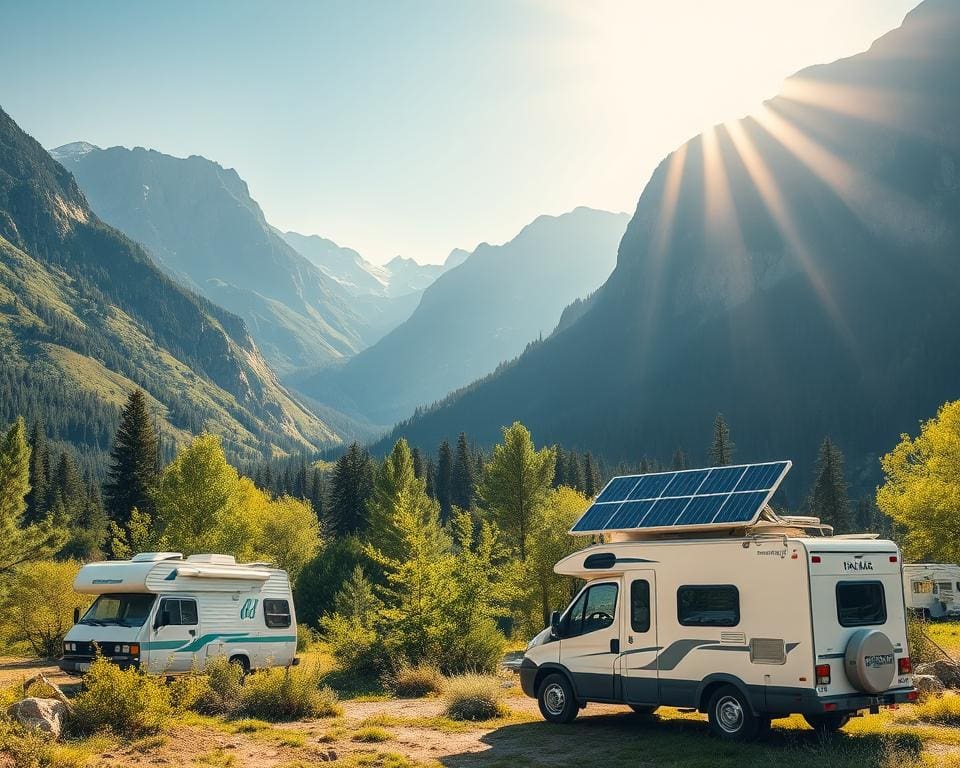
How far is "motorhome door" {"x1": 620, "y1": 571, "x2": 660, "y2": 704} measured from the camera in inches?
584

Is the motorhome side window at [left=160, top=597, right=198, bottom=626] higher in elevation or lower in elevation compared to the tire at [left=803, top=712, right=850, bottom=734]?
higher

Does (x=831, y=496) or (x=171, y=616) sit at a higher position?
(x=831, y=496)

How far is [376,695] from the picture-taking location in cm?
2220

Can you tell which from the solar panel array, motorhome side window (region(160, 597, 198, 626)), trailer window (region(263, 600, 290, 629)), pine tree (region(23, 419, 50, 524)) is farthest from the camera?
pine tree (region(23, 419, 50, 524))

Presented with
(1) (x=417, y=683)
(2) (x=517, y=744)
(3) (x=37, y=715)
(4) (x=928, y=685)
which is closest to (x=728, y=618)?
(2) (x=517, y=744)

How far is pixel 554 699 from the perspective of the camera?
16.5m

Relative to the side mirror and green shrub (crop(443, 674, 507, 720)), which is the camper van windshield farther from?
the side mirror

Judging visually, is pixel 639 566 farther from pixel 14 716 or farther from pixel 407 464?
pixel 407 464

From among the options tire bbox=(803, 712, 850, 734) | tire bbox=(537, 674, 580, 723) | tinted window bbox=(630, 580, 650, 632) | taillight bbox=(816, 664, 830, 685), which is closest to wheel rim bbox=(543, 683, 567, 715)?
tire bbox=(537, 674, 580, 723)

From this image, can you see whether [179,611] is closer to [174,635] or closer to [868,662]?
[174,635]

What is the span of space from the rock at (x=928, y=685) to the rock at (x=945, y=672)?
0.50 metres

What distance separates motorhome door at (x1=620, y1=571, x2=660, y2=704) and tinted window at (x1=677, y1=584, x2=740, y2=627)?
580mm

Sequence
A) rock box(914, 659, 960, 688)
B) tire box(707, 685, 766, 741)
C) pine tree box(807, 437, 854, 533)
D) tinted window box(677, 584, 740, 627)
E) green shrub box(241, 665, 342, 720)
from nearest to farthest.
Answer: tire box(707, 685, 766, 741)
tinted window box(677, 584, 740, 627)
green shrub box(241, 665, 342, 720)
rock box(914, 659, 960, 688)
pine tree box(807, 437, 854, 533)

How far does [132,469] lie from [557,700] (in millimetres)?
45263
